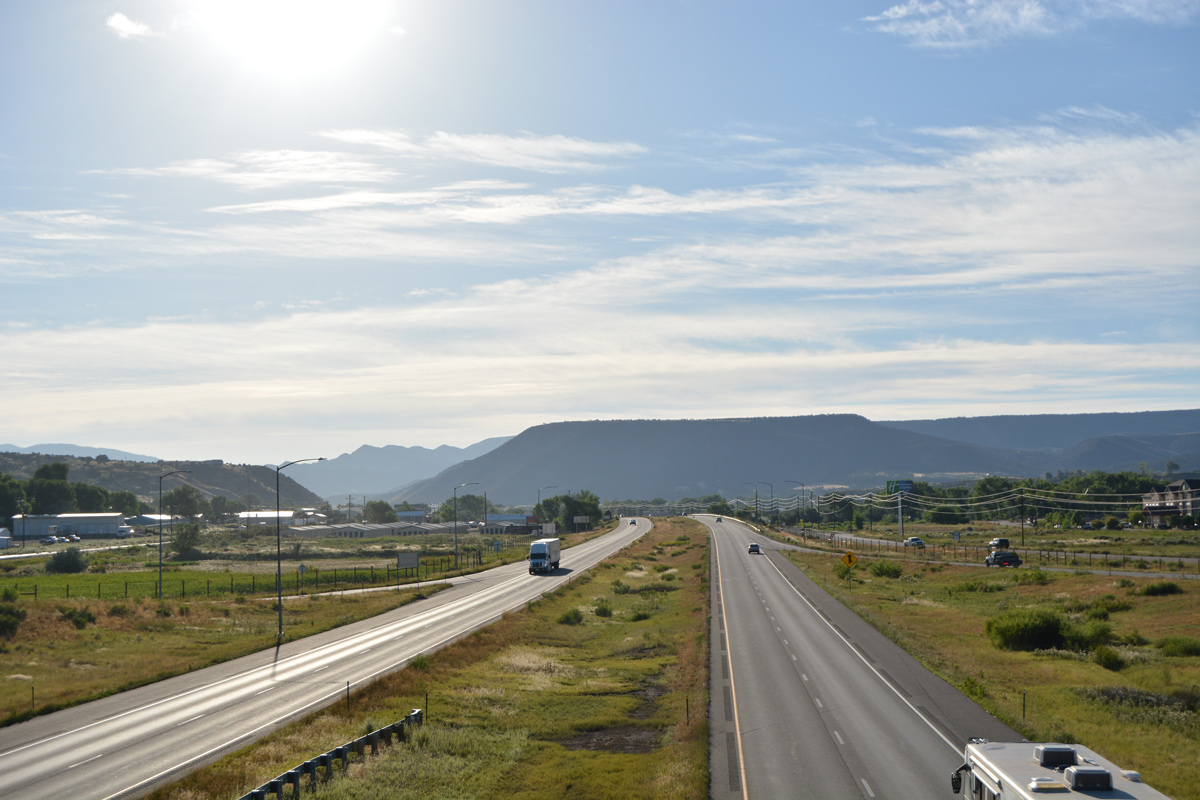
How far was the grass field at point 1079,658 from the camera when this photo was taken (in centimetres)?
3145

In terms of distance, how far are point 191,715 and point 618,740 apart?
61.9 feet

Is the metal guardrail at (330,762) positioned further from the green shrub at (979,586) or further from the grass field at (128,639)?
the green shrub at (979,586)

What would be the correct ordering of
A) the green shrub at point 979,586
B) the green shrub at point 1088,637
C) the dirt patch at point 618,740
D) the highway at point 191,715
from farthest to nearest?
the green shrub at point 979,586 → the green shrub at point 1088,637 → the dirt patch at point 618,740 → the highway at point 191,715

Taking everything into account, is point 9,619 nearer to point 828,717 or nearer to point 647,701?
point 647,701

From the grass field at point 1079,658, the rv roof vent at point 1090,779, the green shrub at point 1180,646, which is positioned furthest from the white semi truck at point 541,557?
the rv roof vent at point 1090,779

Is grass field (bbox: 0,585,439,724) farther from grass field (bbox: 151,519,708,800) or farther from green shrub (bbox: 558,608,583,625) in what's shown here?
green shrub (bbox: 558,608,583,625)

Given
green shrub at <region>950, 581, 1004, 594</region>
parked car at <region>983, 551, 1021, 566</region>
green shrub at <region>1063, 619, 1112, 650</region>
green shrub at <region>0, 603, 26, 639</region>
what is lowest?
green shrub at <region>950, 581, 1004, 594</region>

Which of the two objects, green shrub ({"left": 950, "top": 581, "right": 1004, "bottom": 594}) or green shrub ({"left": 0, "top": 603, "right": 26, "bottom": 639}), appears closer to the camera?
green shrub ({"left": 0, "top": 603, "right": 26, "bottom": 639})

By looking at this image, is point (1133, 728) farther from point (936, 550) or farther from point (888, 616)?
point (936, 550)

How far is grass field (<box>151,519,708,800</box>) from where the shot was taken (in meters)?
25.8

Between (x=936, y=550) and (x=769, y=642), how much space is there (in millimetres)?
102287

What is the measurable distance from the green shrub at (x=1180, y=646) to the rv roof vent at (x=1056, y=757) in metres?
44.5

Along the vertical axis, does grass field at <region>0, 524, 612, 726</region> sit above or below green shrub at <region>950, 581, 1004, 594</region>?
above

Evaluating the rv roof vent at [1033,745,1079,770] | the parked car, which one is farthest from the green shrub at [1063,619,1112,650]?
the parked car
